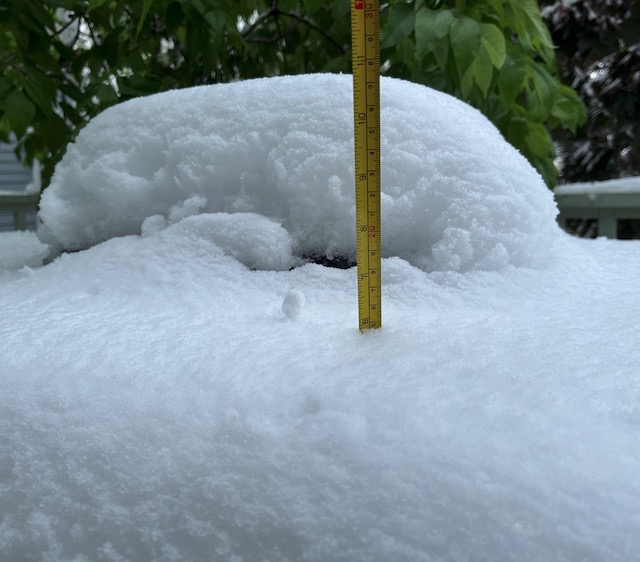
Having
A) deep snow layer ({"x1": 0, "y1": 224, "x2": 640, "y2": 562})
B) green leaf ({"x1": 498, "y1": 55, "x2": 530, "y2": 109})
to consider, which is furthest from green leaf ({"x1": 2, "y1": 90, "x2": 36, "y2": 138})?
green leaf ({"x1": 498, "y1": 55, "x2": 530, "y2": 109})

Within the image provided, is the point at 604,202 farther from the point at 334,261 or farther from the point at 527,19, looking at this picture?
the point at 334,261

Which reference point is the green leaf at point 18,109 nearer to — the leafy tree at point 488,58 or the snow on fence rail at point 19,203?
the leafy tree at point 488,58

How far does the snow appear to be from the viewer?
0.50 m

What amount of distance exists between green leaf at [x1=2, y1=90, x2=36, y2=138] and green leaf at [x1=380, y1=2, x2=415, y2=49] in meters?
0.96

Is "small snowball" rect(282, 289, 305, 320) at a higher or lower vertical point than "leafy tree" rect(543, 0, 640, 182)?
lower

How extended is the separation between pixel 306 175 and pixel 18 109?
928 millimetres

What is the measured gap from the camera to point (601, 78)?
317cm

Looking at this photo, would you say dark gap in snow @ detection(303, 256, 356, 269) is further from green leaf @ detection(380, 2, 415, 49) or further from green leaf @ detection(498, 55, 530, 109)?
green leaf @ detection(498, 55, 530, 109)

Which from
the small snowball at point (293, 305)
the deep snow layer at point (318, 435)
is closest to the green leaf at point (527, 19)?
the deep snow layer at point (318, 435)

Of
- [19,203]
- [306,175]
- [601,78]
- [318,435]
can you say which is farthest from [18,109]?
[601,78]

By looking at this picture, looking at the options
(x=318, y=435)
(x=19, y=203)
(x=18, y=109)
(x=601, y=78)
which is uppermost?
(x=601, y=78)

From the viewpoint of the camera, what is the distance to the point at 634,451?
521 millimetres

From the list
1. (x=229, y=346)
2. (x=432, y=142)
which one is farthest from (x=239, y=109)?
(x=229, y=346)

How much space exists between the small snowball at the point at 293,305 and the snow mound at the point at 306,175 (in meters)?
0.25
